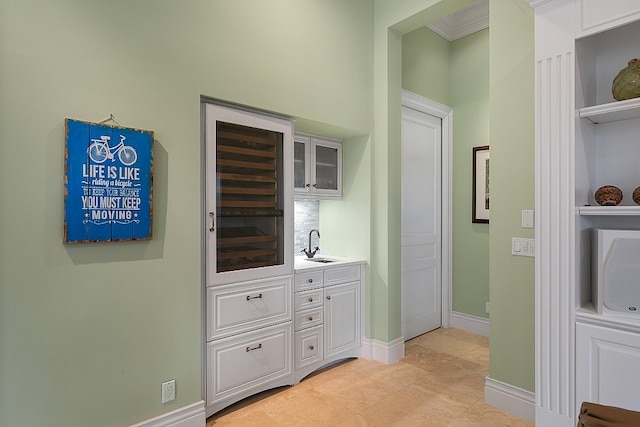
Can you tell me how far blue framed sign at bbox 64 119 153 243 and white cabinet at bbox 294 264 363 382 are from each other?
130 cm

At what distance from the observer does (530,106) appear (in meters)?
2.38

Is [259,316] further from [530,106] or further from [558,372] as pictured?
[530,106]

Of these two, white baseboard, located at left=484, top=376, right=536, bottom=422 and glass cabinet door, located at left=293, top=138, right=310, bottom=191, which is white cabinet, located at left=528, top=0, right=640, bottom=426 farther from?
→ glass cabinet door, located at left=293, top=138, right=310, bottom=191

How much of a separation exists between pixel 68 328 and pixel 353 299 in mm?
2172

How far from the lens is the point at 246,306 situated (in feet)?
8.20

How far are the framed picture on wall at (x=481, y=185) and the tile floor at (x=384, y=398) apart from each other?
143 cm

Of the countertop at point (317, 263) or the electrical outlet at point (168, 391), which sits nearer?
the electrical outlet at point (168, 391)

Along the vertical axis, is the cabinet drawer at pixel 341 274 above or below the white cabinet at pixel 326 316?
above

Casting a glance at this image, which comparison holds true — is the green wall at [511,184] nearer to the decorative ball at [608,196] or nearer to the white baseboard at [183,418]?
the decorative ball at [608,196]

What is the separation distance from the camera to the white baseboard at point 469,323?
394cm

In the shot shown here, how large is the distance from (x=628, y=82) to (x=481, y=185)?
2295mm

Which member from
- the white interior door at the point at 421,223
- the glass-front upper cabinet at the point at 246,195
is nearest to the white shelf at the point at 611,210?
the glass-front upper cabinet at the point at 246,195

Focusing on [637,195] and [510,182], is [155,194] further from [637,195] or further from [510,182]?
[637,195]

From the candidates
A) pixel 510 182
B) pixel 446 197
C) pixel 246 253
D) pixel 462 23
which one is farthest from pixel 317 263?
pixel 462 23
